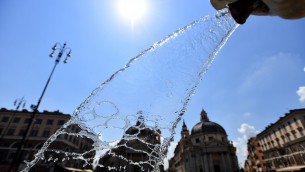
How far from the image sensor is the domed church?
59.1 m

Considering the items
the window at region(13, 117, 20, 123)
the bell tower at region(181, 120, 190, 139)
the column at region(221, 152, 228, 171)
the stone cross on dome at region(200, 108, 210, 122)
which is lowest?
the column at region(221, 152, 228, 171)

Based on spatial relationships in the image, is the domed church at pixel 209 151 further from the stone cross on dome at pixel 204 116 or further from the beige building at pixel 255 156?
the beige building at pixel 255 156

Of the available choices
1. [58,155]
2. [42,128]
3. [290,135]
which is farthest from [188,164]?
[42,128]

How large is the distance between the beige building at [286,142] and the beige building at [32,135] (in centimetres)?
4661

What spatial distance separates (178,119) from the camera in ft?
19.0

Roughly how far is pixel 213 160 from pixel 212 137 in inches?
297

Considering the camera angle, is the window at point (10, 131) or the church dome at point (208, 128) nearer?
the window at point (10, 131)

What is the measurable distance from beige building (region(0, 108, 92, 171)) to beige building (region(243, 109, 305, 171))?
46613 millimetres

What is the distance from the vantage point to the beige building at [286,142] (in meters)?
40.9

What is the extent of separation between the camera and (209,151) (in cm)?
6009

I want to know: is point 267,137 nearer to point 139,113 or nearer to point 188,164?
point 188,164

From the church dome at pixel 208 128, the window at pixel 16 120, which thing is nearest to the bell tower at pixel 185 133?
the church dome at pixel 208 128

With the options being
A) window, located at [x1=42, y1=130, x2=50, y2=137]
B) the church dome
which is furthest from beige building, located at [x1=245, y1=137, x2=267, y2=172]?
window, located at [x1=42, y1=130, x2=50, y2=137]

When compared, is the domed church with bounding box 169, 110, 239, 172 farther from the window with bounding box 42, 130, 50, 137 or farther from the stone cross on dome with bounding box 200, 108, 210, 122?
the window with bounding box 42, 130, 50, 137
